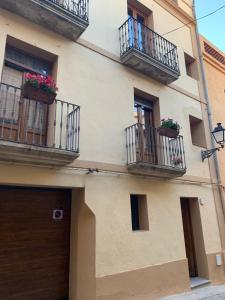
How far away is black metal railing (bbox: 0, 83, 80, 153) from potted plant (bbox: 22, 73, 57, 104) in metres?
0.35

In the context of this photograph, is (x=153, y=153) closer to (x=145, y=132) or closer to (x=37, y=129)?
(x=145, y=132)

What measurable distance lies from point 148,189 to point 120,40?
171 inches

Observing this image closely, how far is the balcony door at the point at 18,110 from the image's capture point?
4617mm

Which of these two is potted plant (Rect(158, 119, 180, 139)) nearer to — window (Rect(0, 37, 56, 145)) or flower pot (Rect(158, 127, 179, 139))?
flower pot (Rect(158, 127, 179, 139))

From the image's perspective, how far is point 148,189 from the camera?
21.0 feet

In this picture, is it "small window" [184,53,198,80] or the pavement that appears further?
"small window" [184,53,198,80]

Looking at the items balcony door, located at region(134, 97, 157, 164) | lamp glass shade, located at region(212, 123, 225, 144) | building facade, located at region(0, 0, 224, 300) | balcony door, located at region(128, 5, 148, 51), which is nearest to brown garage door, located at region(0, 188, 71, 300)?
building facade, located at region(0, 0, 224, 300)

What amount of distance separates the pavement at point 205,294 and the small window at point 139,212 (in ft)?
5.65

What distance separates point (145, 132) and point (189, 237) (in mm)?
3786

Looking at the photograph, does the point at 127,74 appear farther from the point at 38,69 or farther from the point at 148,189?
the point at 148,189

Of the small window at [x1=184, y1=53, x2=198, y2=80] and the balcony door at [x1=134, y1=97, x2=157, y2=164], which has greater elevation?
the small window at [x1=184, y1=53, x2=198, y2=80]

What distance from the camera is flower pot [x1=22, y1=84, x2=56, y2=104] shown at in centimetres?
428

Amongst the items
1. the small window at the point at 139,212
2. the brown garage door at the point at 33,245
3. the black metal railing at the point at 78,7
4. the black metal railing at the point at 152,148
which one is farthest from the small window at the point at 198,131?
the brown garage door at the point at 33,245

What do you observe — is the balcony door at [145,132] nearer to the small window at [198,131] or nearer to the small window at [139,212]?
the small window at [139,212]
